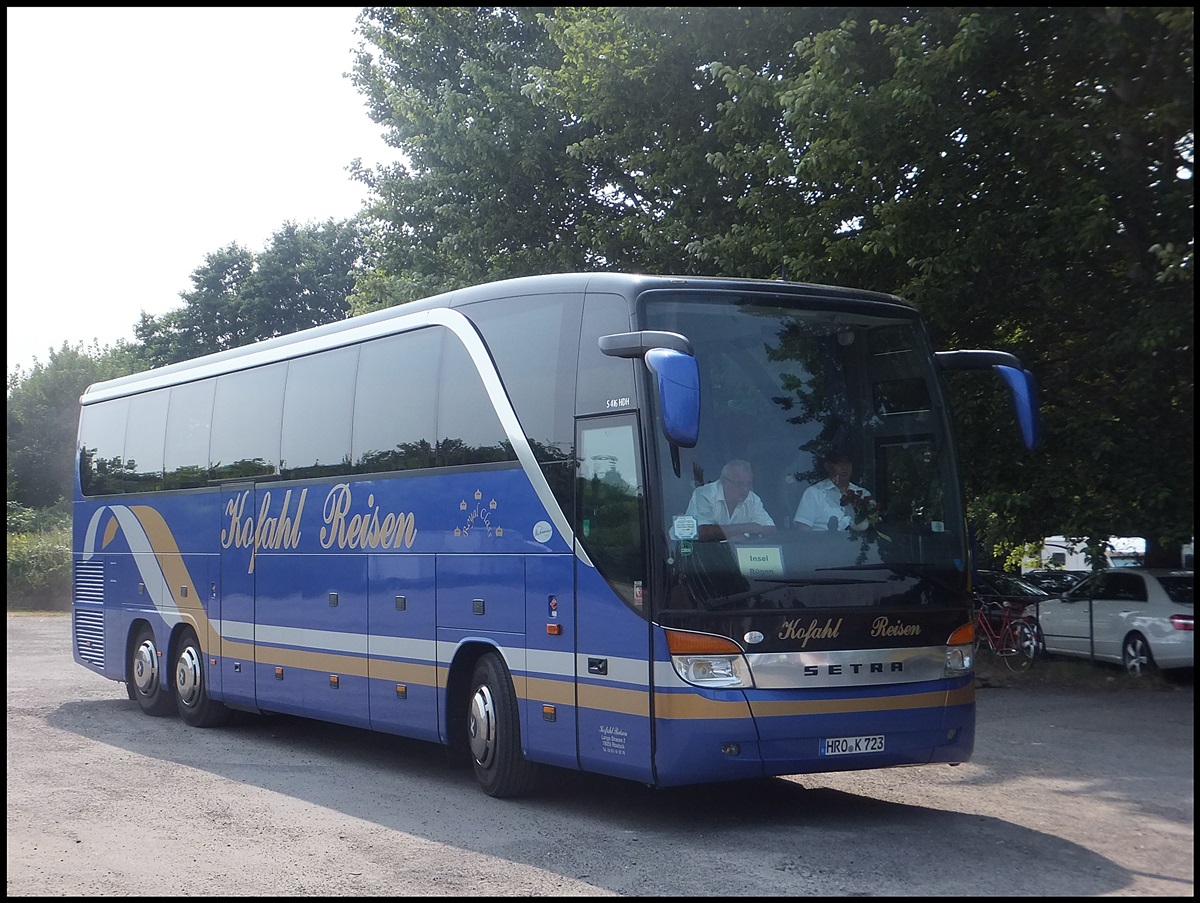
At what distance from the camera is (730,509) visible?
9.24 metres

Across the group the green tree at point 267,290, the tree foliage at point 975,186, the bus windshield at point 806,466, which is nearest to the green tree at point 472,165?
the tree foliage at point 975,186

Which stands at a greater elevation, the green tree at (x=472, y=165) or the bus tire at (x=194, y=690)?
the green tree at (x=472, y=165)

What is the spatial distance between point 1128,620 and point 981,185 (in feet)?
26.6

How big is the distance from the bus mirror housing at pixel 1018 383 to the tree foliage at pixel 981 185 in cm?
410

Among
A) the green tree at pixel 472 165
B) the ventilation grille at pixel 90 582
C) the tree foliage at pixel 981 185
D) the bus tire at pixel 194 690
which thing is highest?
the green tree at pixel 472 165

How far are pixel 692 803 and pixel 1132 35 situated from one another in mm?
9220

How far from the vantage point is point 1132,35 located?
14.6 meters

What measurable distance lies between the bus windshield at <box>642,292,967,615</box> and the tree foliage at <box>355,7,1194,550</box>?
17.0 feet

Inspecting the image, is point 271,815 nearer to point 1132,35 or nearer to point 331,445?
point 331,445

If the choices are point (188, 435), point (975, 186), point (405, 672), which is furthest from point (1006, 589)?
point (405, 672)

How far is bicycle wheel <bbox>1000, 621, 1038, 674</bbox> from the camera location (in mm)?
22422

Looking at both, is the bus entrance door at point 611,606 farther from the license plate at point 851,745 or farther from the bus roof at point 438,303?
the license plate at point 851,745

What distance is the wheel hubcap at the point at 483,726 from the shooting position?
10.8 meters

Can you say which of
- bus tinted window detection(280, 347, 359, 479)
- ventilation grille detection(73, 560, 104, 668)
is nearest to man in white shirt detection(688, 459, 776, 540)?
bus tinted window detection(280, 347, 359, 479)
